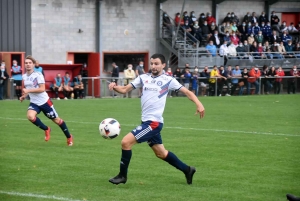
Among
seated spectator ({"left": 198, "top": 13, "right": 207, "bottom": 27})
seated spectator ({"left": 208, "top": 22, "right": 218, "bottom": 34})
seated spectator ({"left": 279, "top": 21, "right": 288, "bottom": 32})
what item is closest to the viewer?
seated spectator ({"left": 208, "top": 22, "right": 218, "bottom": 34})

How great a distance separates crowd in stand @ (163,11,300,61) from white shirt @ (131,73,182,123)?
91.5 ft

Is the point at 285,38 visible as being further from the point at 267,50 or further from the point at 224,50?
the point at 224,50

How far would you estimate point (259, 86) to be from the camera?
1437 inches

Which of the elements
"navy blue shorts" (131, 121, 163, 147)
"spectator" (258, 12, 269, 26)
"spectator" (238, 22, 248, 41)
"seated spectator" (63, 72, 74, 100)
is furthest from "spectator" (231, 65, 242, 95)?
"navy blue shorts" (131, 121, 163, 147)

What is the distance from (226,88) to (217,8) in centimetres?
806

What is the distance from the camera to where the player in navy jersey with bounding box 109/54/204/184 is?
9.44 meters

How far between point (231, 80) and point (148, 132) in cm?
2658

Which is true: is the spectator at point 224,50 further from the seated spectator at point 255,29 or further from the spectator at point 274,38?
the spectator at point 274,38

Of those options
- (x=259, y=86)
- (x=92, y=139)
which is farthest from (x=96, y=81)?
(x=92, y=139)

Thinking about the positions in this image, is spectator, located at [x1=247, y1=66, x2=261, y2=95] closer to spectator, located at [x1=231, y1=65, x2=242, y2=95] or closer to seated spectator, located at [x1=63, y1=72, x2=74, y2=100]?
spectator, located at [x1=231, y1=65, x2=242, y2=95]

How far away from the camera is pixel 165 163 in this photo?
1194 centimetres

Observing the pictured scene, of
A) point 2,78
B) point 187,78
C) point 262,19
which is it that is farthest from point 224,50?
point 2,78

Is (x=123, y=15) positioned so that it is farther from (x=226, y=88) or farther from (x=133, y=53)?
(x=226, y=88)

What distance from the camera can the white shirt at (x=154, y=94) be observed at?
9625mm
